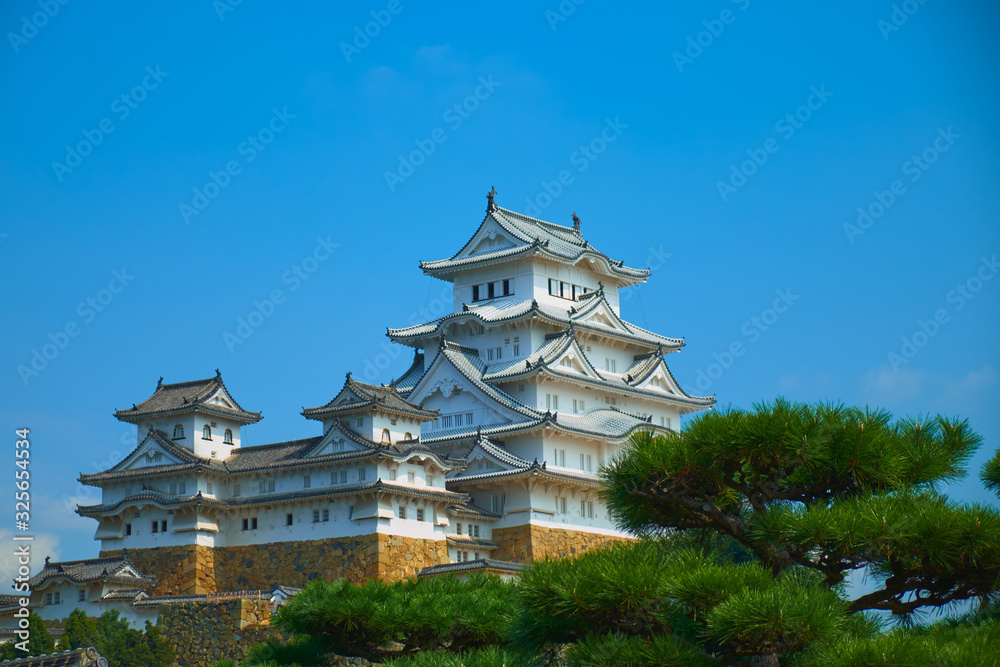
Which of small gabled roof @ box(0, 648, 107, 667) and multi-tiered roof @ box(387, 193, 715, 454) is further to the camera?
multi-tiered roof @ box(387, 193, 715, 454)

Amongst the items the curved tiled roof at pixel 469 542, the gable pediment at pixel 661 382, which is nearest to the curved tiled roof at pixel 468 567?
the curved tiled roof at pixel 469 542

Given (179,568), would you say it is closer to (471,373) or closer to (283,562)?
(283,562)

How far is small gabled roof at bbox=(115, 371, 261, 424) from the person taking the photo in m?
48.0

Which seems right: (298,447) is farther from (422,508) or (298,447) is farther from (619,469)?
(619,469)

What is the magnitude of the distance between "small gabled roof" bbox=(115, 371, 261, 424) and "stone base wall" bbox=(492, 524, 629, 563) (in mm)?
11388

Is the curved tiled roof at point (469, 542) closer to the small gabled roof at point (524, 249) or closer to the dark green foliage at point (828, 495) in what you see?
the small gabled roof at point (524, 249)

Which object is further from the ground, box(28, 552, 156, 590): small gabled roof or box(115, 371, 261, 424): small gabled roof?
box(115, 371, 261, 424): small gabled roof

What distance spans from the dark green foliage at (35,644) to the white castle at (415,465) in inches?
176

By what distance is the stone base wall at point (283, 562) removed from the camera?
4356 centimetres

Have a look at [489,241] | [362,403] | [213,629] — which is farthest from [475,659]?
[489,241]

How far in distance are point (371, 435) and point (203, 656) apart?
10.2m

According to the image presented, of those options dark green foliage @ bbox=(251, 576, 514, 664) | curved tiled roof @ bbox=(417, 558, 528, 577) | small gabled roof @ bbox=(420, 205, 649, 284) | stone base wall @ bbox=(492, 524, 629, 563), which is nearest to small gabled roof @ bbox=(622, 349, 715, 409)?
small gabled roof @ bbox=(420, 205, 649, 284)

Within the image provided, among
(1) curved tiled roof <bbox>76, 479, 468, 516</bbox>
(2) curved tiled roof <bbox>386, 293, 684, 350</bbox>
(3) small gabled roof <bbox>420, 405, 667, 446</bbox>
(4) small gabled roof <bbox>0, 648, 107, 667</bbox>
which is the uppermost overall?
(2) curved tiled roof <bbox>386, 293, 684, 350</bbox>

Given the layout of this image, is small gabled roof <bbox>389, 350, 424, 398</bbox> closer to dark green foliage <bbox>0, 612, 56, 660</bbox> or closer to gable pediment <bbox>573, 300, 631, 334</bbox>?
gable pediment <bbox>573, 300, 631, 334</bbox>
